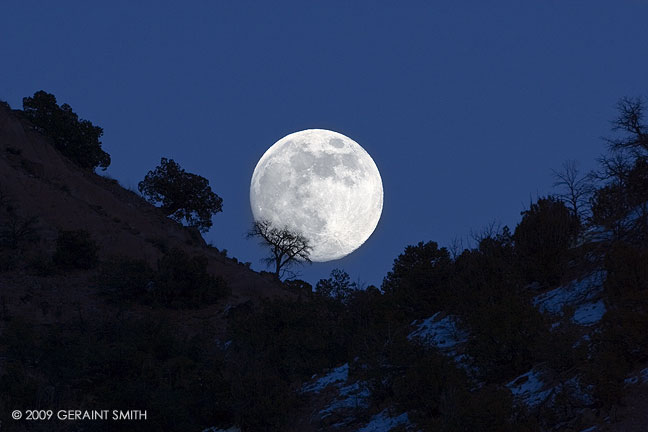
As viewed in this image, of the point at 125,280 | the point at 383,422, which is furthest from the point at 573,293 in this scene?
the point at 125,280

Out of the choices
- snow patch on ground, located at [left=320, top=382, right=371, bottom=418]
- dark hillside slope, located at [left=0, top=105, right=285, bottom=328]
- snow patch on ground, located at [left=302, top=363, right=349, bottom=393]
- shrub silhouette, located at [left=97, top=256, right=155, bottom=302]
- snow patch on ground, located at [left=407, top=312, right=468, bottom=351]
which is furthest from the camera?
dark hillside slope, located at [left=0, top=105, right=285, bottom=328]

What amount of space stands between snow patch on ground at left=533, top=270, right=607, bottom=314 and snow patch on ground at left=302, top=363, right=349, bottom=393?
584cm

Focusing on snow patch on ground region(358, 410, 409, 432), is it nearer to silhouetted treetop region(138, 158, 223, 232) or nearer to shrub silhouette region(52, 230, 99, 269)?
shrub silhouette region(52, 230, 99, 269)

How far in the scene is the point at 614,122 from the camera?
19859mm

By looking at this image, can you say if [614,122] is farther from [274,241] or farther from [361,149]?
[274,241]

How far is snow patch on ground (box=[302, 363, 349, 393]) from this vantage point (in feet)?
69.0

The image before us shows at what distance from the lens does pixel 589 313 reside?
56.1 feet

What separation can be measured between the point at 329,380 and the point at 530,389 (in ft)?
27.5

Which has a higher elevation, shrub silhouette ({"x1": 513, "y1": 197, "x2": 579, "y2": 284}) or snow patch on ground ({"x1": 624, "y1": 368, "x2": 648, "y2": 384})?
shrub silhouette ({"x1": 513, "y1": 197, "x2": 579, "y2": 284})

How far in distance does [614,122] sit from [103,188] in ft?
164

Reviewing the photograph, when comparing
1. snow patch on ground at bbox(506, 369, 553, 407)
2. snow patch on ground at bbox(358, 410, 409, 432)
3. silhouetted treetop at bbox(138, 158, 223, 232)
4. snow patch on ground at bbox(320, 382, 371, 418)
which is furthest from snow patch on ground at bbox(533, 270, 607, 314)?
silhouetted treetop at bbox(138, 158, 223, 232)

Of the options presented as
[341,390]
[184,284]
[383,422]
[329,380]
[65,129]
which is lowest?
[383,422]

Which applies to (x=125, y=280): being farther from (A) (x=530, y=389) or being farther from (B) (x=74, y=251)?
(A) (x=530, y=389)

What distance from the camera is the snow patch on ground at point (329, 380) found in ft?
69.0
